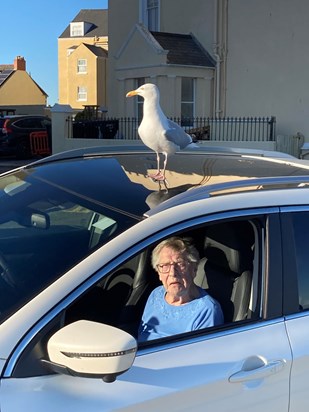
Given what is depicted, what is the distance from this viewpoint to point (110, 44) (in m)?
20.0

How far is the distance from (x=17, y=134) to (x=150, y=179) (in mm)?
20363

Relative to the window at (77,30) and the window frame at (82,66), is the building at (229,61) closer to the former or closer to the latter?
the window frame at (82,66)

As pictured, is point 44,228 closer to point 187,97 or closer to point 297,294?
point 297,294

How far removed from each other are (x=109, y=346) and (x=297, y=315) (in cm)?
87

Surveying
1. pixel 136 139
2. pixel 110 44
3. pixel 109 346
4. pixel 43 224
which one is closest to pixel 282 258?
pixel 109 346

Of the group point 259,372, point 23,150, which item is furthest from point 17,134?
point 259,372

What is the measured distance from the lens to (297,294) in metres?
2.20

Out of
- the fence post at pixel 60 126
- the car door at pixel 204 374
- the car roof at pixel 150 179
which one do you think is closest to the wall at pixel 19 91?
the fence post at pixel 60 126

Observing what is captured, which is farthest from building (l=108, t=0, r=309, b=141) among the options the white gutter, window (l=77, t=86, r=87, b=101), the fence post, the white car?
window (l=77, t=86, r=87, b=101)

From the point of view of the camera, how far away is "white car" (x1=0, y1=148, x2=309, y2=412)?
1698mm

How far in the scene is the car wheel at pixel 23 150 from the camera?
21938 mm

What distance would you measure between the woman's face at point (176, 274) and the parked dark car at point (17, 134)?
2020 cm

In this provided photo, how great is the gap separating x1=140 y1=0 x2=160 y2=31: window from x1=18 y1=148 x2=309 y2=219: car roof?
1614 cm

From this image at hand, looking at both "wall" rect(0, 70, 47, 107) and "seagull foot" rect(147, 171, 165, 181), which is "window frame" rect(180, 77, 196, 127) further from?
"wall" rect(0, 70, 47, 107)
